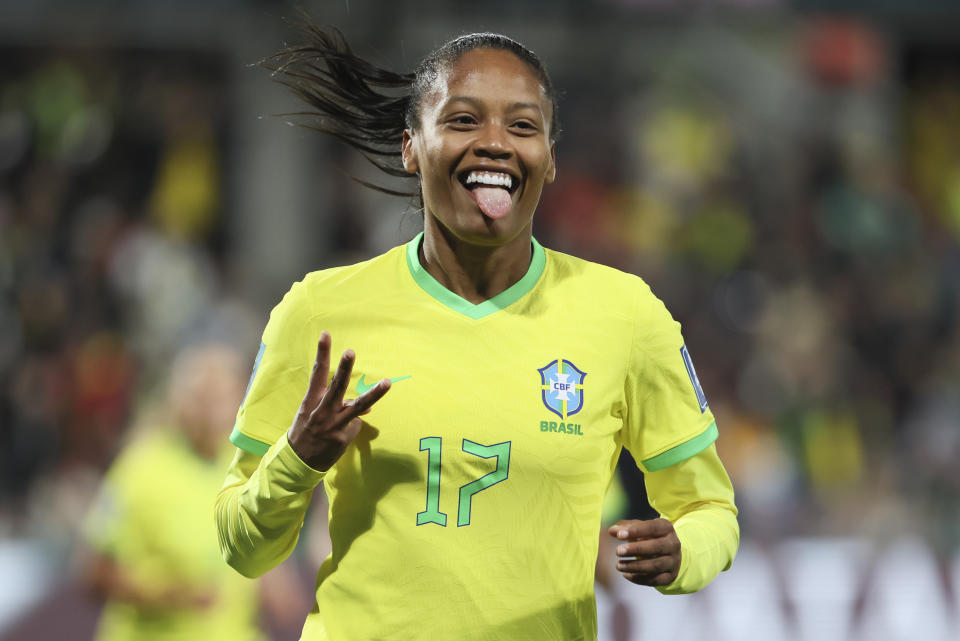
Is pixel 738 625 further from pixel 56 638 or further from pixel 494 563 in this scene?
pixel 494 563

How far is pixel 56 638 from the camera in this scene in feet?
19.9

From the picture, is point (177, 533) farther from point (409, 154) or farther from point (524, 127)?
point (524, 127)

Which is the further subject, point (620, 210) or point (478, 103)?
point (620, 210)

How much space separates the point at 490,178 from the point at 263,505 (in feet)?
2.48

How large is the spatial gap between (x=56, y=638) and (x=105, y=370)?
4078 millimetres

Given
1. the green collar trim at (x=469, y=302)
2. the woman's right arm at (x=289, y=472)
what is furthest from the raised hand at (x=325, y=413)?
the green collar trim at (x=469, y=302)

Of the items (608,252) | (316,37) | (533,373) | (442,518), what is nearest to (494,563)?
(442,518)

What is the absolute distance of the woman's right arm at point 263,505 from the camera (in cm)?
240

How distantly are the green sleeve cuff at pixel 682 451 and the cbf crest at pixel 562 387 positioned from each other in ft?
Result: 0.74

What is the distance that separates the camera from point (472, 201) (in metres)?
2.55

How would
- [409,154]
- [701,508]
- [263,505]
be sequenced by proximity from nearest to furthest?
[263,505] < [701,508] < [409,154]

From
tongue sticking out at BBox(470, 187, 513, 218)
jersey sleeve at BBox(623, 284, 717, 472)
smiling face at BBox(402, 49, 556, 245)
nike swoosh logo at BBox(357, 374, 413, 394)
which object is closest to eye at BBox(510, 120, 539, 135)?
smiling face at BBox(402, 49, 556, 245)

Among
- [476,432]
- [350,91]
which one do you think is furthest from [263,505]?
[350,91]

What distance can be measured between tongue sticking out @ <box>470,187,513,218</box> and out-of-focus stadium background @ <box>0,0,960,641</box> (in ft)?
17.4
